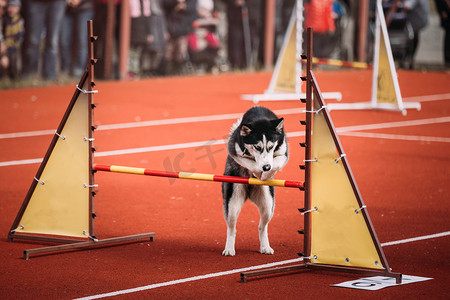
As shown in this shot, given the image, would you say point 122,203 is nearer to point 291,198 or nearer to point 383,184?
point 291,198

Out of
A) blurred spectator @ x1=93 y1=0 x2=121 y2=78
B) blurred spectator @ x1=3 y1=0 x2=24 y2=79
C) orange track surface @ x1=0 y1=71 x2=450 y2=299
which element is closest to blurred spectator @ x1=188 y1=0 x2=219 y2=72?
blurred spectator @ x1=93 y1=0 x2=121 y2=78

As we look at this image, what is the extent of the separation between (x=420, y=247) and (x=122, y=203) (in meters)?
3.22

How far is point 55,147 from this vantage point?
7.32 m

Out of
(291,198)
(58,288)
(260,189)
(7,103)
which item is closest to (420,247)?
(260,189)

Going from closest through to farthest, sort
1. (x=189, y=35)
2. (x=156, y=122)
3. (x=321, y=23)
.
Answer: (x=156, y=122)
(x=189, y=35)
(x=321, y=23)

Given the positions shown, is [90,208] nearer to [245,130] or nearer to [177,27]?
[245,130]

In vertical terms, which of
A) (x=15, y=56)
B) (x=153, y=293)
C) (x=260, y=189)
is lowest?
(x=153, y=293)

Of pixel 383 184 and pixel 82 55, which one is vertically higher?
pixel 82 55

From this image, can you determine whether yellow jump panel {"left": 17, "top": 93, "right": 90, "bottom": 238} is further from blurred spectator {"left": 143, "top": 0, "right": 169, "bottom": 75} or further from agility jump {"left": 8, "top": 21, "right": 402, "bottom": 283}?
blurred spectator {"left": 143, "top": 0, "right": 169, "bottom": 75}

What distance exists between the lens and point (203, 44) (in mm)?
22328

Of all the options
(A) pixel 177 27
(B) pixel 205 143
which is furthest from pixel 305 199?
(A) pixel 177 27

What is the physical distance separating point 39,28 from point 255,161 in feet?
43.5

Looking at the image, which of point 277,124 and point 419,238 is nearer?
point 277,124

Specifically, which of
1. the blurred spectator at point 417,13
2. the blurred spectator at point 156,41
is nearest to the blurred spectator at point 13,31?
the blurred spectator at point 156,41
